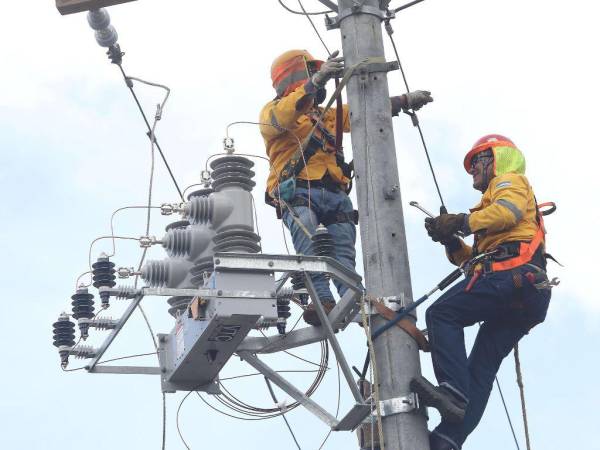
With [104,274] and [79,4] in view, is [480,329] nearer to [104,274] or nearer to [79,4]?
[104,274]

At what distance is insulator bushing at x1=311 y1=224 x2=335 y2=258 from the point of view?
353 inches

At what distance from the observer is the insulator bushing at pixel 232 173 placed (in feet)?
31.0

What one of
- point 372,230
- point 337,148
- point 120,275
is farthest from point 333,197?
point 120,275

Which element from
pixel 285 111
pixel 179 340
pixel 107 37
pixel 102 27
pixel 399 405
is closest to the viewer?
pixel 399 405

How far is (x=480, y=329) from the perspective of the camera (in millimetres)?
9219

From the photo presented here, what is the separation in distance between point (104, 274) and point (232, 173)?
Result: 1.13 metres

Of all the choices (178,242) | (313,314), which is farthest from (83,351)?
(313,314)

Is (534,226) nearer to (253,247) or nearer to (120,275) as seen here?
(253,247)

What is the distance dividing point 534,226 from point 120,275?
2749 millimetres

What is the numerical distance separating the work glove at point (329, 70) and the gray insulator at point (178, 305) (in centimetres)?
172

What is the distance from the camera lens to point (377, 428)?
873 cm

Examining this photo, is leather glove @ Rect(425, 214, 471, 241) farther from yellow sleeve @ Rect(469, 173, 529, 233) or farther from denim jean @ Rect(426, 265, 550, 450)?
denim jean @ Rect(426, 265, 550, 450)

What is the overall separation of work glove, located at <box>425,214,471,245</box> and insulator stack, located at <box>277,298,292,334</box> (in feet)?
3.51

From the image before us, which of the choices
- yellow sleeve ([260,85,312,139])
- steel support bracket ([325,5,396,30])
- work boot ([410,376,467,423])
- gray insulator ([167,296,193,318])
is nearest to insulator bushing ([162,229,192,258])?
gray insulator ([167,296,193,318])
